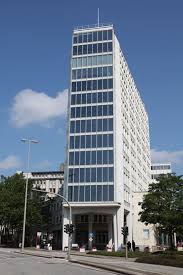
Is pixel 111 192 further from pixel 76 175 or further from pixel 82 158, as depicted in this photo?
pixel 82 158

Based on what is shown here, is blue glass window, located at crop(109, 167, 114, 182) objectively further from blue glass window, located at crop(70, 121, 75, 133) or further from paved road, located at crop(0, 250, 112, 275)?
paved road, located at crop(0, 250, 112, 275)

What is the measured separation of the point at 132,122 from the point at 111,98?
1977cm

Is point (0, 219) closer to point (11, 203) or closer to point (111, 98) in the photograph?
point (11, 203)

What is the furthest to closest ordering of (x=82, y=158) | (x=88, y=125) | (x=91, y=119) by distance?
1. (x=91, y=119)
2. (x=88, y=125)
3. (x=82, y=158)

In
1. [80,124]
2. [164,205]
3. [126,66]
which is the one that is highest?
[126,66]

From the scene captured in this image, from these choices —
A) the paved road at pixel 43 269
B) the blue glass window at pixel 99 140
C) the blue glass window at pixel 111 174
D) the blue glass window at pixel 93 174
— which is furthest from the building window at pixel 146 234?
the paved road at pixel 43 269

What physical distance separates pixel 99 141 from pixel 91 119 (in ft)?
16.3

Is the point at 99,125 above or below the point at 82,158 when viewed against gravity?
above

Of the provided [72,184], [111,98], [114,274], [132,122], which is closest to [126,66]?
[132,122]

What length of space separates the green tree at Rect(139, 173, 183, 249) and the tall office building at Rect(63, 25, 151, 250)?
→ 47.3 feet

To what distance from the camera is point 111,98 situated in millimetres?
82625

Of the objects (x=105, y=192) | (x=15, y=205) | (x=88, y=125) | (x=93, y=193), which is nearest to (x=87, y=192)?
(x=93, y=193)

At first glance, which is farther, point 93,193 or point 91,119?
point 91,119

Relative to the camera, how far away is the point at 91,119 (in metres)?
82.2
